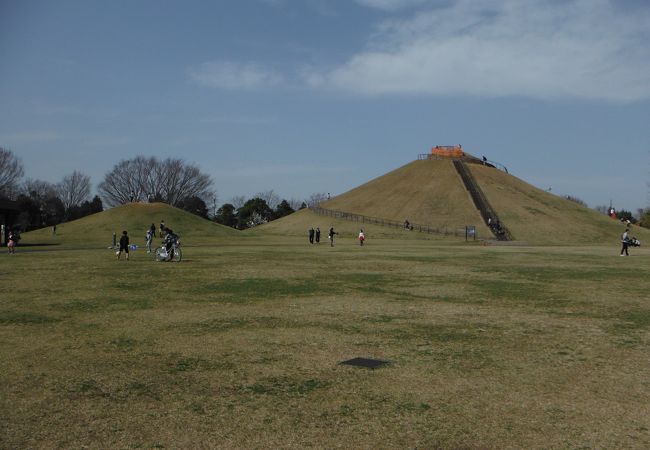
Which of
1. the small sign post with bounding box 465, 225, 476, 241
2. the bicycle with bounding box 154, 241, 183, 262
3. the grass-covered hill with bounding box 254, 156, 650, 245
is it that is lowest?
the bicycle with bounding box 154, 241, 183, 262

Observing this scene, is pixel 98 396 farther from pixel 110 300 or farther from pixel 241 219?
pixel 241 219

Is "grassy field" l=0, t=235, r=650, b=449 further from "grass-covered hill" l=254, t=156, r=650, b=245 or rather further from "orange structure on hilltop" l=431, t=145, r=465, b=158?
"orange structure on hilltop" l=431, t=145, r=465, b=158

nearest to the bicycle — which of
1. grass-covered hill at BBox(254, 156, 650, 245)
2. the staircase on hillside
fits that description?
grass-covered hill at BBox(254, 156, 650, 245)

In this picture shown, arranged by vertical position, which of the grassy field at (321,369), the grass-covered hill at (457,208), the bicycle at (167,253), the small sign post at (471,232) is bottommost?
the grassy field at (321,369)

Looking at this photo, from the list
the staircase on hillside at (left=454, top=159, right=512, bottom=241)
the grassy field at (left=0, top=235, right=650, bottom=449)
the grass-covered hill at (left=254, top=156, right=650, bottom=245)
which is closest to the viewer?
the grassy field at (left=0, top=235, right=650, bottom=449)

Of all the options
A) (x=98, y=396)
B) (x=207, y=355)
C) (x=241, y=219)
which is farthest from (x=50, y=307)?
(x=241, y=219)

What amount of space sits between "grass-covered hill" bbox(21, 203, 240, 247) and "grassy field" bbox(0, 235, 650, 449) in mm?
55587

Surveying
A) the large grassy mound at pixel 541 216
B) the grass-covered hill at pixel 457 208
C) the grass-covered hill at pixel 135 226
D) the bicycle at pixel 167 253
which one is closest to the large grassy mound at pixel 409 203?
the grass-covered hill at pixel 457 208

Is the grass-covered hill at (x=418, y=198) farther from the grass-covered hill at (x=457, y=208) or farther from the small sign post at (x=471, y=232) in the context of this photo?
the small sign post at (x=471, y=232)

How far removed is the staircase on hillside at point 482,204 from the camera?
8262 cm

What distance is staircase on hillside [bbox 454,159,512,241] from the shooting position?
82625 millimetres

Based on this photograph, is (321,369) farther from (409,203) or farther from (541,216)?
(409,203)

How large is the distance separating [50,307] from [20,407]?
8.54 metres

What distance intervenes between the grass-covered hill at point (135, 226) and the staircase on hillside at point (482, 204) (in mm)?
38546
